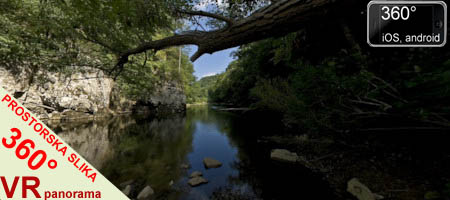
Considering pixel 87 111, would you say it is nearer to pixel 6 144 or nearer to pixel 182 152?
pixel 182 152

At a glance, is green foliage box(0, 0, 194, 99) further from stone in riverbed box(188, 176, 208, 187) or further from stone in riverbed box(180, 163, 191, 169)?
stone in riverbed box(180, 163, 191, 169)

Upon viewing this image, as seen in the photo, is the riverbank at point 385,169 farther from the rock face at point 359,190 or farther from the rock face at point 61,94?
the rock face at point 61,94

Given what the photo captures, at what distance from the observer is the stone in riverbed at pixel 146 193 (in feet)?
9.83

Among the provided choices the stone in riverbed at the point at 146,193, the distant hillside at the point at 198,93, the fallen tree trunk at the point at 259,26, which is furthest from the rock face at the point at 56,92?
the distant hillside at the point at 198,93

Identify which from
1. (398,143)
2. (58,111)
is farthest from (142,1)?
(58,111)

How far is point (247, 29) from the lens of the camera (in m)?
1.53

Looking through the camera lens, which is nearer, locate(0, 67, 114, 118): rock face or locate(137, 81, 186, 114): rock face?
locate(0, 67, 114, 118): rock face

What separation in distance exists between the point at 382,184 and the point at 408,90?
297cm

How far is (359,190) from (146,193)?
422cm

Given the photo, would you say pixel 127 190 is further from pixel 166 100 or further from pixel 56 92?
pixel 166 100

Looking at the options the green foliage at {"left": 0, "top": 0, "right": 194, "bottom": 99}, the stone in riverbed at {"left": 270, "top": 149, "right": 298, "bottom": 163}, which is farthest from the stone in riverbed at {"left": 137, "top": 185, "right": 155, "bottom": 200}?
the stone in riverbed at {"left": 270, "top": 149, "right": 298, "bottom": 163}

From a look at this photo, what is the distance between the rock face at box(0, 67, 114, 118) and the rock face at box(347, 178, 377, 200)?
969 centimetres

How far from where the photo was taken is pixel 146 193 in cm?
310

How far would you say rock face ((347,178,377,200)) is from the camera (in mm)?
2522
